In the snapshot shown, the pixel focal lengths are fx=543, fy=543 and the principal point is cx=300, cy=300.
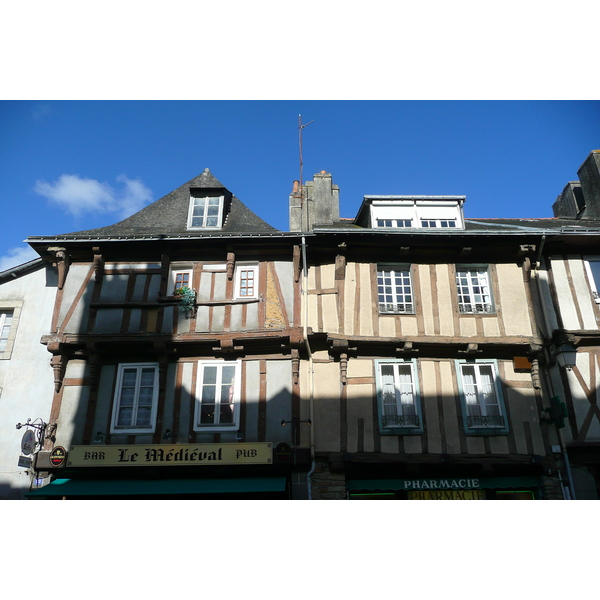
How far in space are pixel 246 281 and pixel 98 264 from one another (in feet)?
9.86

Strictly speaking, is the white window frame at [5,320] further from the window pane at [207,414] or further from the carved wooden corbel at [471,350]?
the carved wooden corbel at [471,350]

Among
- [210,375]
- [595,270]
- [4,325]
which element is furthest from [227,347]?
[595,270]

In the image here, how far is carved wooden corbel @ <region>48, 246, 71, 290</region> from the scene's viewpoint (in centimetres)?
1098

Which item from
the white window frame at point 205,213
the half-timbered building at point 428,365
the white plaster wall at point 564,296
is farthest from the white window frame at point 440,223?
the white window frame at point 205,213

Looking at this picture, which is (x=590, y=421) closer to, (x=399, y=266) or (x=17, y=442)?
(x=399, y=266)

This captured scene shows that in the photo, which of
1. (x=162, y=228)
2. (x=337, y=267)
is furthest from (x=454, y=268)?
(x=162, y=228)

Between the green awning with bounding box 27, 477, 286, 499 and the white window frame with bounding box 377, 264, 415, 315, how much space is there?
153 inches

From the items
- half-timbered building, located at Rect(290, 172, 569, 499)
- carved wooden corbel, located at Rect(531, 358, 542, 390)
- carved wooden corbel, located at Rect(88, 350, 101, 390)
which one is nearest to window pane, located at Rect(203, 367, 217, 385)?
half-timbered building, located at Rect(290, 172, 569, 499)

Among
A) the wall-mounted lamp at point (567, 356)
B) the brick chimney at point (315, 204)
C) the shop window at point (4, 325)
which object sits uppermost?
the brick chimney at point (315, 204)

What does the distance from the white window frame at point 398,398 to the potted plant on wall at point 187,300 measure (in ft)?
12.2

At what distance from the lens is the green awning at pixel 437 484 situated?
31.5 feet

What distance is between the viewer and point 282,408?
9961 millimetres

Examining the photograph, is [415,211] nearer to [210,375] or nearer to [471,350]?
[471,350]

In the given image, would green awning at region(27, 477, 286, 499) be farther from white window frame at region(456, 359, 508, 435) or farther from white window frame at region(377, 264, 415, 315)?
white window frame at region(377, 264, 415, 315)
